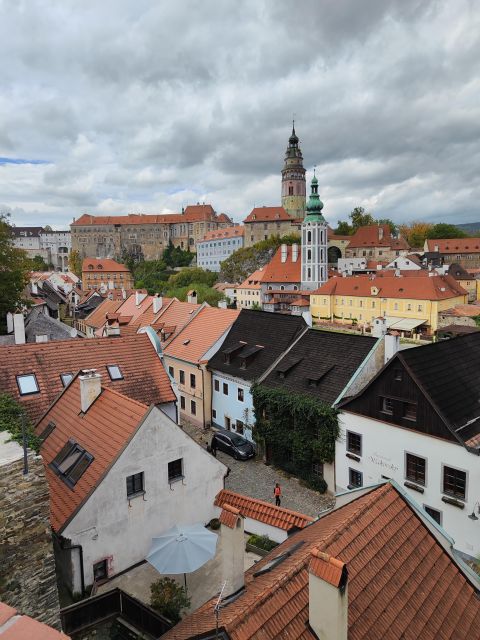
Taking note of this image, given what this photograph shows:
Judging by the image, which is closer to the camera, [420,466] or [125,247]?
[420,466]

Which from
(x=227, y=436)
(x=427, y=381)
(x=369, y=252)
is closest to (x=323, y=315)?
(x=369, y=252)

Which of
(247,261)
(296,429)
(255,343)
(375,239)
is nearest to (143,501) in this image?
(296,429)

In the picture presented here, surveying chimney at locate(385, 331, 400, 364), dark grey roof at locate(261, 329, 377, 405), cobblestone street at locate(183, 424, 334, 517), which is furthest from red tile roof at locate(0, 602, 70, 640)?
chimney at locate(385, 331, 400, 364)

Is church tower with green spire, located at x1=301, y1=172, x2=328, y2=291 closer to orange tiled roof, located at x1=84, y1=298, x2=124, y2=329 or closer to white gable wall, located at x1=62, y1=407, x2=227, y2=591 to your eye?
orange tiled roof, located at x1=84, y1=298, x2=124, y2=329

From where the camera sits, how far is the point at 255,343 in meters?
25.2

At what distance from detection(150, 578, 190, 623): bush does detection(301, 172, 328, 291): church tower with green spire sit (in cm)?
8012

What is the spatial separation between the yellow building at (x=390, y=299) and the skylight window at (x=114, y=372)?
1953 inches

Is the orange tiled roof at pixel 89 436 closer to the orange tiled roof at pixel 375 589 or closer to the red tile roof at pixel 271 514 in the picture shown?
the red tile roof at pixel 271 514

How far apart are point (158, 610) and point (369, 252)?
351ft

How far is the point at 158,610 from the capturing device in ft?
31.2

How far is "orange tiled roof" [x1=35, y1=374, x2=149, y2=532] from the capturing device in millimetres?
10828

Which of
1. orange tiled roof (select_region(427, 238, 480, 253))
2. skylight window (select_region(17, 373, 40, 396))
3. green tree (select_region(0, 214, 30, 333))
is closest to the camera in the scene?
skylight window (select_region(17, 373, 40, 396))

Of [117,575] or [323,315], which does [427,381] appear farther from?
[323,315]

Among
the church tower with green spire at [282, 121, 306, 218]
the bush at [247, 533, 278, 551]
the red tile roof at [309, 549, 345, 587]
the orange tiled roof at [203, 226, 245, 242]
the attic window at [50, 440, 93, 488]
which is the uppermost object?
the church tower with green spire at [282, 121, 306, 218]
